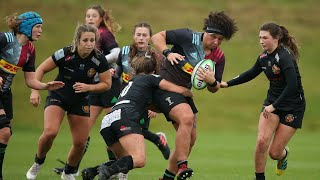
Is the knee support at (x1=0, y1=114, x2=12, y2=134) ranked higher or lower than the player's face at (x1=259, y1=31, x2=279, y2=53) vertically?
lower

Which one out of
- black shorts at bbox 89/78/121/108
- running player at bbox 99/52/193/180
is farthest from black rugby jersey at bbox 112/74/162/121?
black shorts at bbox 89/78/121/108

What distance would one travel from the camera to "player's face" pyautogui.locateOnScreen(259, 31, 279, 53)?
10315 mm

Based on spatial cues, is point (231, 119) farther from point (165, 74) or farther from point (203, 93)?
point (165, 74)

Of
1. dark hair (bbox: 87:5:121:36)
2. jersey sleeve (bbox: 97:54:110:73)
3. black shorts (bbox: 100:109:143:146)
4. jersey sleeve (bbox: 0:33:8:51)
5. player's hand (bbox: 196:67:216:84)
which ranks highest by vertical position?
dark hair (bbox: 87:5:121:36)

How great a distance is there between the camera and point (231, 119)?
82.0 feet

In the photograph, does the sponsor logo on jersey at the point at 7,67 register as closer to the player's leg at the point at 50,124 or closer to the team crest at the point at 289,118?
the player's leg at the point at 50,124

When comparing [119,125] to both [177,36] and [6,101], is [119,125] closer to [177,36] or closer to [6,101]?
[177,36]

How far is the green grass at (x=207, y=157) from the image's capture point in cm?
1205

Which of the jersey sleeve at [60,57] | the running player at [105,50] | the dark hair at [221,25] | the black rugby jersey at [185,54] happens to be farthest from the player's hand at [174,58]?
the running player at [105,50]

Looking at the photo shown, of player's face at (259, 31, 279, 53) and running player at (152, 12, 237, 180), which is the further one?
player's face at (259, 31, 279, 53)

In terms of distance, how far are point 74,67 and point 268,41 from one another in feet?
8.37

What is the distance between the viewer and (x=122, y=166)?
8.96 meters

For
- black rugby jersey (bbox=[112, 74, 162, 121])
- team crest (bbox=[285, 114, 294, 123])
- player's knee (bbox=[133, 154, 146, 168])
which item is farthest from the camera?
team crest (bbox=[285, 114, 294, 123])

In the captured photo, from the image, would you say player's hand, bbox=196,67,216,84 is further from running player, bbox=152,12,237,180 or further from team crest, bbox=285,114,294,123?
team crest, bbox=285,114,294,123
